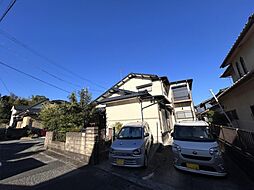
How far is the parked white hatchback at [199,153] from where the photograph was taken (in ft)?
14.1

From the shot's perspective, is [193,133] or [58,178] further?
[193,133]

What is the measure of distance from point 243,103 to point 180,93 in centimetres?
1331

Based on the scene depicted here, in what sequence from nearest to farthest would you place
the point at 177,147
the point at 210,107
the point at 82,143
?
the point at 177,147 < the point at 82,143 < the point at 210,107

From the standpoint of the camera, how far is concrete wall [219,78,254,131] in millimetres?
7242

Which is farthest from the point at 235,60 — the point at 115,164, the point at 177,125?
the point at 115,164

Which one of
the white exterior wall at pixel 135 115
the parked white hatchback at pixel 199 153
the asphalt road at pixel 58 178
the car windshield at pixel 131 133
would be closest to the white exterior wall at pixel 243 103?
the parked white hatchback at pixel 199 153

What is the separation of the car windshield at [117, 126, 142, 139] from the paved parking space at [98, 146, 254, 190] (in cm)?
139

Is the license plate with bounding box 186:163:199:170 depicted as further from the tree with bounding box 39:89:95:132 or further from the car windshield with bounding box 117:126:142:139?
the tree with bounding box 39:89:95:132

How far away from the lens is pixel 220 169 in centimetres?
429

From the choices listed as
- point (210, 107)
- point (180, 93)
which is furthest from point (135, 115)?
point (180, 93)

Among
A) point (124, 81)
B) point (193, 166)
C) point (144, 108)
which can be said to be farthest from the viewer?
point (124, 81)

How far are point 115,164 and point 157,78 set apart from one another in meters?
Result: 10.5

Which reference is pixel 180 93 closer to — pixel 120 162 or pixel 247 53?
pixel 247 53

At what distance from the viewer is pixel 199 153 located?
447 cm
